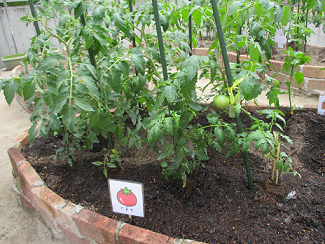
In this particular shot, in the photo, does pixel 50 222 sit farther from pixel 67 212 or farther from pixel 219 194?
pixel 219 194

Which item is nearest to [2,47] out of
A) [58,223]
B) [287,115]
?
[58,223]

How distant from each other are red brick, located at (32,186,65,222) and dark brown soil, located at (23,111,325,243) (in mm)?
108

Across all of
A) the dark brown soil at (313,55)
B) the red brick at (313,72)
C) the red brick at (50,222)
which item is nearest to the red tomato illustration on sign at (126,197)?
the red brick at (50,222)

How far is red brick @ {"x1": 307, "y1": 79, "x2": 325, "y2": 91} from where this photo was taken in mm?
3195

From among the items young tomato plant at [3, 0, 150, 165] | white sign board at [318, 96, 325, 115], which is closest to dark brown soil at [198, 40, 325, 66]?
white sign board at [318, 96, 325, 115]

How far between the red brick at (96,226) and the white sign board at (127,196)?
3.8 inches

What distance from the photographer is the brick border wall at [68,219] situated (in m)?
1.24

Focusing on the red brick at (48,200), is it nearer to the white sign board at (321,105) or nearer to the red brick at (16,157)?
the red brick at (16,157)

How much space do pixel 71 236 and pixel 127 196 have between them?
556 mm

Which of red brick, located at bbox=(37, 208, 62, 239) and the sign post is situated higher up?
the sign post

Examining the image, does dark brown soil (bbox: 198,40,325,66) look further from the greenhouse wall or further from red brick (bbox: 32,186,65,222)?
the greenhouse wall

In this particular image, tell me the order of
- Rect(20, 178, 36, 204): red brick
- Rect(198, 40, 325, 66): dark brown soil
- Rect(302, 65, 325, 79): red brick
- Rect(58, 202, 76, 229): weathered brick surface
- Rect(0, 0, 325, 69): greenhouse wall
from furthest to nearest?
Rect(0, 0, 325, 69): greenhouse wall, Rect(198, 40, 325, 66): dark brown soil, Rect(302, 65, 325, 79): red brick, Rect(20, 178, 36, 204): red brick, Rect(58, 202, 76, 229): weathered brick surface

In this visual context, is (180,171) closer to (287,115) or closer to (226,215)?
(226,215)

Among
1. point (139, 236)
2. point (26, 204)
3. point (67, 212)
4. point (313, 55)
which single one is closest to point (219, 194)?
point (139, 236)
